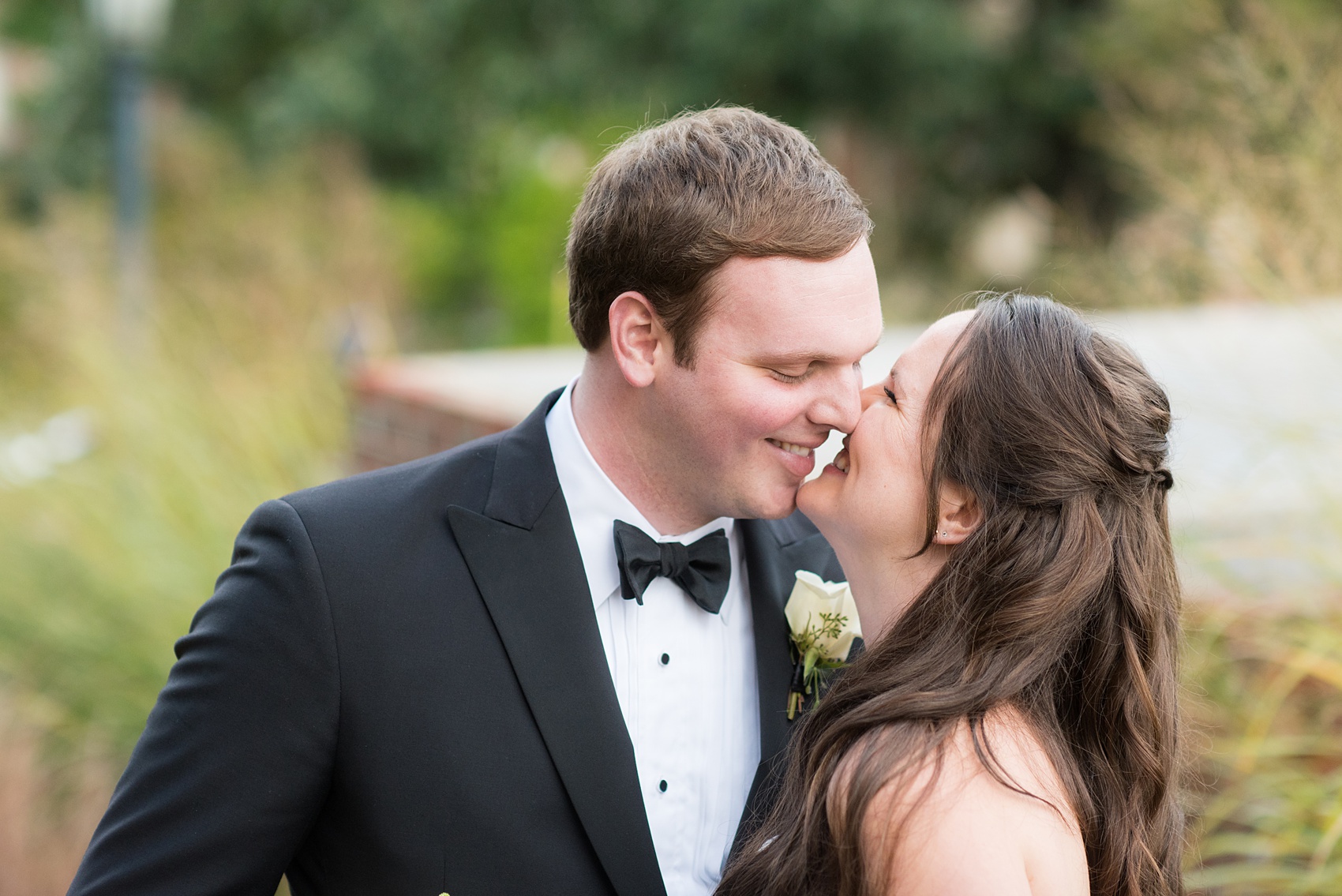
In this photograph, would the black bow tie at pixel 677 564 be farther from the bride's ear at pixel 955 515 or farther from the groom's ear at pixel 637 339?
the bride's ear at pixel 955 515

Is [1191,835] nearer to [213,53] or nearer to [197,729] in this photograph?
[197,729]

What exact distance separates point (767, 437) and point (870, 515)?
242mm

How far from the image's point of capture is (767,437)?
2.32 metres

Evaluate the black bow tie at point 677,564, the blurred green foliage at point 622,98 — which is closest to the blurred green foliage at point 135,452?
the black bow tie at point 677,564

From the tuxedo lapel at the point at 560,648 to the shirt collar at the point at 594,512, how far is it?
0.07m

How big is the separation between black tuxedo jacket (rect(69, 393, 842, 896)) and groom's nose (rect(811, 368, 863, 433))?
56cm

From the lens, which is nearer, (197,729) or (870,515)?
(197,729)

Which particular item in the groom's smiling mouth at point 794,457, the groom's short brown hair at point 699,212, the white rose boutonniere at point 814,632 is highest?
the groom's short brown hair at point 699,212

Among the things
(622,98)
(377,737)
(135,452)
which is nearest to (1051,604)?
(377,737)

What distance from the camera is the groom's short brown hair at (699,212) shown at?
2238 mm

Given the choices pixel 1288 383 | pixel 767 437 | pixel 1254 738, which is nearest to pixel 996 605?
pixel 767 437

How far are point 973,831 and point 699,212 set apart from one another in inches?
45.4

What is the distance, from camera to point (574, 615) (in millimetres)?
2229

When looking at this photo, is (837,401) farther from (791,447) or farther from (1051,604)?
(1051,604)
